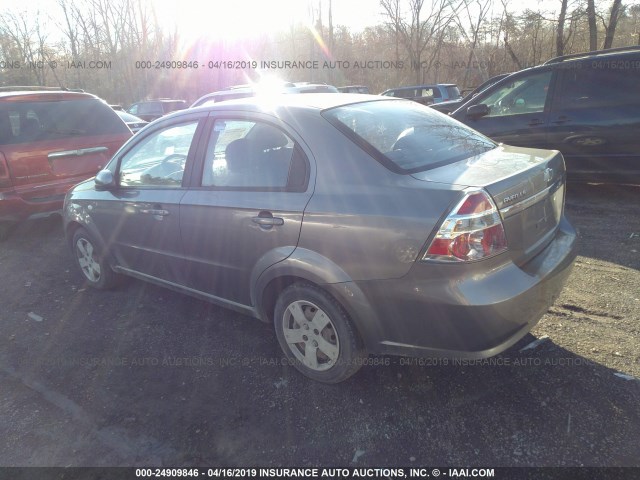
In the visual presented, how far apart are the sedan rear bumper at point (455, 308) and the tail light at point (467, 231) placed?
0.17 feet

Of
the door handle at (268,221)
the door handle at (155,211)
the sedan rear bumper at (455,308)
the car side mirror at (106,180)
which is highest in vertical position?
the car side mirror at (106,180)

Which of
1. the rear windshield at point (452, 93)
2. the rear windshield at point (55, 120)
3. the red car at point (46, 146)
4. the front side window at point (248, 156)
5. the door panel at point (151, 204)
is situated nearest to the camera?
the front side window at point (248, 156)

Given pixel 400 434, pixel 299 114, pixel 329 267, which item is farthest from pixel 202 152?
pixel 400 434

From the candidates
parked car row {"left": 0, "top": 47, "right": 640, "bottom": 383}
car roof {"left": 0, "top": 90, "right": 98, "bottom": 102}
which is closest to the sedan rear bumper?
parked car row {"left": 0, "top": 47, "right": 640, "bottom": 383}

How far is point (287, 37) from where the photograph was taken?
120 feet

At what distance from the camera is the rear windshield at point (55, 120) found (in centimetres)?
544

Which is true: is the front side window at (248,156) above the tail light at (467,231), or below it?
above

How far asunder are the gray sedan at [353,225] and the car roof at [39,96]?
3.18 m

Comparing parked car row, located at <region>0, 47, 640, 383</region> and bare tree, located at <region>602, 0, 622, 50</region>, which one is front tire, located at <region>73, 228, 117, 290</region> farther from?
bare tree, located at <region>602, 0, 622, 50</region>

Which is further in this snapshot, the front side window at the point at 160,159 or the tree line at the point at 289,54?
the tree line at the point at 289,54

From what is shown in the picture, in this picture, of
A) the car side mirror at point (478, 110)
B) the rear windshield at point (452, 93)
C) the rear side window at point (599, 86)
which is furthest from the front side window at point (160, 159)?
the rear windshield at point (452, 93)

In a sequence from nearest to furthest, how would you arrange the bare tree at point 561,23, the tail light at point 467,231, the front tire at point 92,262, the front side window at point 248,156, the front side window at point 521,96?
the tail light at point 467,231 → the front side window at point 248,156 → the front tire at point 92,262 → the front side window at point 521,96 → the bare tree at point 561,23

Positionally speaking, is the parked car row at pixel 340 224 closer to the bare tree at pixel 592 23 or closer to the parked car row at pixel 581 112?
the parked car row at pixel 581 112

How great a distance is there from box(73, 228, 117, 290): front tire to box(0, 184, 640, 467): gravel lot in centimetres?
48
